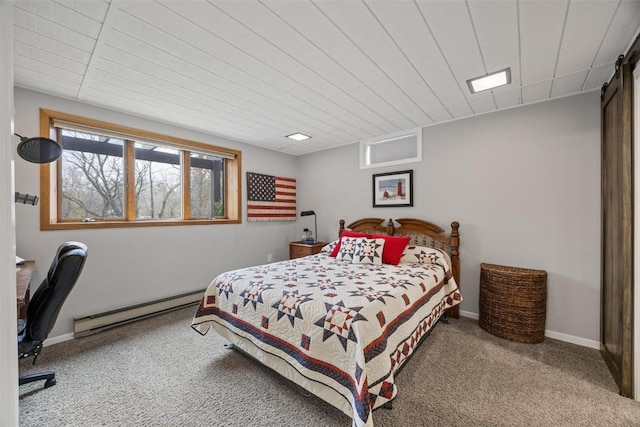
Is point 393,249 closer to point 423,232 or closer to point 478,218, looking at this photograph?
point 423,232

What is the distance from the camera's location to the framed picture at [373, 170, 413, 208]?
3.54 meters

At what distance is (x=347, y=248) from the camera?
124 inches

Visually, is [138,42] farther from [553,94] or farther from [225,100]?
[553,94]

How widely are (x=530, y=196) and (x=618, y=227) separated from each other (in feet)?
2.88

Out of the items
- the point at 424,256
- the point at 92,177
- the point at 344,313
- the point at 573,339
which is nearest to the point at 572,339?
the point at 573,339

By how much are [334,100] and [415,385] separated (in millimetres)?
2528

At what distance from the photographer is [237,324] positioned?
212cm

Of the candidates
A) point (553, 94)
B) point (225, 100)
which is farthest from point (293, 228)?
point (553, 94)

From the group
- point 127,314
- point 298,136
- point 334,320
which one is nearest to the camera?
point 334,320

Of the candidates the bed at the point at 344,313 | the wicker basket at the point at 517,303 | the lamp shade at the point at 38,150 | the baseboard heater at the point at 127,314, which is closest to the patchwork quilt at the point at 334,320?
the bed at the point at 344,313

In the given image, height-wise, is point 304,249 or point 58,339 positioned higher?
point 304,249

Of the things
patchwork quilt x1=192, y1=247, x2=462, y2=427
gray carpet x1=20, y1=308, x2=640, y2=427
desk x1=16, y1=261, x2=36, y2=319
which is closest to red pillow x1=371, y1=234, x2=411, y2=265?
patchwork quilt x1=192, y1=247, x2=462, y2=427

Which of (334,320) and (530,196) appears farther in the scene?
(530,196)

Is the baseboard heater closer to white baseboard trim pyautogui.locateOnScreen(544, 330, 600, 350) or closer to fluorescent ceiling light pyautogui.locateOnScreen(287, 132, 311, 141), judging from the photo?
fluorescent ceiling light pyautogui.locateOnScreen(287, 132, 311, 141)
